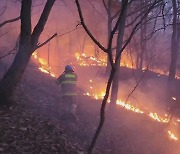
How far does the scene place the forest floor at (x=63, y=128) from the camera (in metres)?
6.99

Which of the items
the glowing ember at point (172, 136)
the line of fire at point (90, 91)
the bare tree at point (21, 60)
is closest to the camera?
the line of fire at point (90, 91)

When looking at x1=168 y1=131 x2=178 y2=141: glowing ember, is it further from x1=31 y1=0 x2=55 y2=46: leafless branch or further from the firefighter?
x1=31 y1=0 x2=55 y2=46: leafless branch

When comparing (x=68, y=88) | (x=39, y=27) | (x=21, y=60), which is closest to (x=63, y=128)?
(x=68, y=88)

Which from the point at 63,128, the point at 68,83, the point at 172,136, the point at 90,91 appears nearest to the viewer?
the point at 63,128

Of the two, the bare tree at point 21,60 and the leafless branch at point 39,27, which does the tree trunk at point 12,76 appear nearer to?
the bare tree at point 21,60

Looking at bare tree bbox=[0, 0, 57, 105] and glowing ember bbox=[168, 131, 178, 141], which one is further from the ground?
bare tree bbox=[0, 0, 57, 105]

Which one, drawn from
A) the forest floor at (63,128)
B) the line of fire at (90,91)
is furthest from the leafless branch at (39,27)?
the forest floor at (63,128)

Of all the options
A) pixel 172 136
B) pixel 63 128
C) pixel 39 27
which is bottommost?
pixel 172 136

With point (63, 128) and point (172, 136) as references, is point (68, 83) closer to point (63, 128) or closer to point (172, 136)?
point (63, 128)

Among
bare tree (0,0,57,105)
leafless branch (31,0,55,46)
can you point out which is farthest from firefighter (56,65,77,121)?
bare tree (0,0,57,105)

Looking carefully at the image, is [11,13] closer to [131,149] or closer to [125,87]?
[125,87]

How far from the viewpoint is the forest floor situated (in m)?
6.99

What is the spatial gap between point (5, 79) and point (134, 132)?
5367mm

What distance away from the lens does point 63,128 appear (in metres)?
9.92
